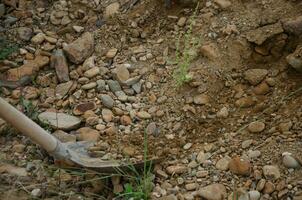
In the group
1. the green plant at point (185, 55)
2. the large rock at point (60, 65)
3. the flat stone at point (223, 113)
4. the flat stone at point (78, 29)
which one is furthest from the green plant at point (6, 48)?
the flat stone at point (223, 113)

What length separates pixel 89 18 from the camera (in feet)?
8.59

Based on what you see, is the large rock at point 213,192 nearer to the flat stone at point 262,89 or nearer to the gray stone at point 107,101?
the flat stone at point 262,89

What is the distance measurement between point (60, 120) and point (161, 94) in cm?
48

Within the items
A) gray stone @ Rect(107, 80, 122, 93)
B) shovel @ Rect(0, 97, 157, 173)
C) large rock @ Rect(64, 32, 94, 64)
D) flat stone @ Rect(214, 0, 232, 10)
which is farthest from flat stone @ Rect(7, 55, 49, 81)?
flat stone @ Rect(214, 0, 232, 10)

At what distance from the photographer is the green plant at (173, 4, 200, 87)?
2.27m

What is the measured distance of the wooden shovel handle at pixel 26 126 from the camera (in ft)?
6.03

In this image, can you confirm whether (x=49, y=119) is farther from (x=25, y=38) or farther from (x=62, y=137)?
(x=25, y=38)

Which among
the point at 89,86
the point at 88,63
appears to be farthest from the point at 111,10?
the point at 89,86

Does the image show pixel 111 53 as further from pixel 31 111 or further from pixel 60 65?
pixel 31 111

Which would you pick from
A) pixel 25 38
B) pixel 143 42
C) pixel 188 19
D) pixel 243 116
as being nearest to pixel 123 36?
pixel 143 42

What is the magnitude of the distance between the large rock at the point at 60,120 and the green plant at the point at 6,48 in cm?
42

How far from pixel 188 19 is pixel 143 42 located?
255 mm

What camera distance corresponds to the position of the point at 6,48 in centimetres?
253

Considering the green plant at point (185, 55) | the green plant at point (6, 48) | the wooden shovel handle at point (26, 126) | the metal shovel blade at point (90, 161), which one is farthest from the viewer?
the green plant at point (6, 48)
